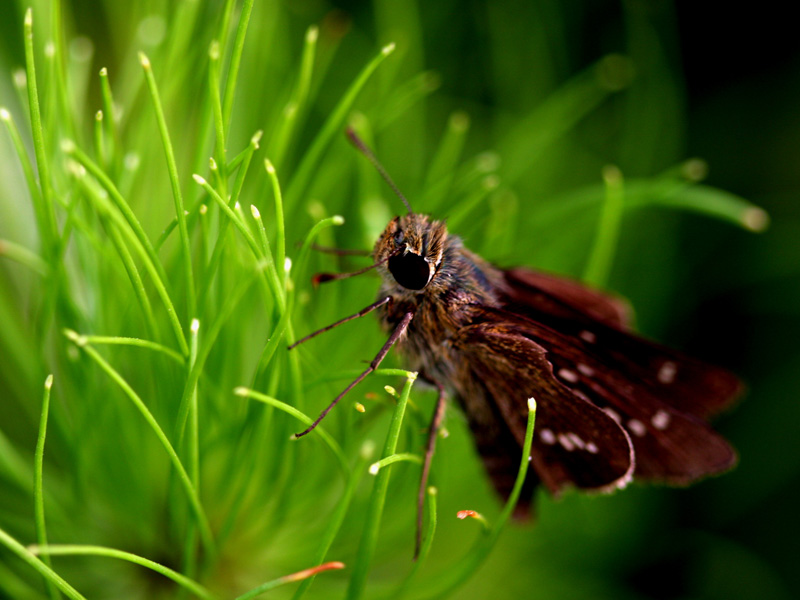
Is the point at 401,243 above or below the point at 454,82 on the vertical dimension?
below

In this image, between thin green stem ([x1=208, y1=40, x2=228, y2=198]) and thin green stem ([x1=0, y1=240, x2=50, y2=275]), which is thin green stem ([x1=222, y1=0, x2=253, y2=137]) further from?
thin green stem ([x1=0, y1=240, x2=50, y2=275])

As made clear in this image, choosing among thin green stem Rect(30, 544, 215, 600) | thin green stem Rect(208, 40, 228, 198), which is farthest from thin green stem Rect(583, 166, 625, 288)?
thin green stem Rect(30, 544, 215, 600)

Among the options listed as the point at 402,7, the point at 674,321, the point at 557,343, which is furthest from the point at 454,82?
the point at 557,343

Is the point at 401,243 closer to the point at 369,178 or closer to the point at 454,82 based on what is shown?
the point at 369,178

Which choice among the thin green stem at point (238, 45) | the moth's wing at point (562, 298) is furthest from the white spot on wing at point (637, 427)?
the thin green stem at point (238, 45)

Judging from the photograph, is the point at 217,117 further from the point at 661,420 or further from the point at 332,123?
the point at 661,420

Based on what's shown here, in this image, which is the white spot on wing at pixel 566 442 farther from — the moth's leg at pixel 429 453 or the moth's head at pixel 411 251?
the moth's head at pixel 411 251
